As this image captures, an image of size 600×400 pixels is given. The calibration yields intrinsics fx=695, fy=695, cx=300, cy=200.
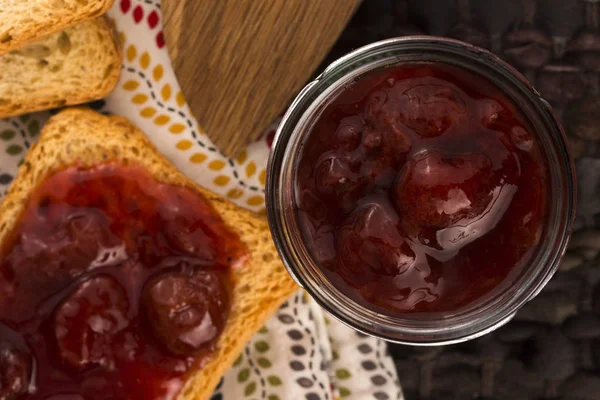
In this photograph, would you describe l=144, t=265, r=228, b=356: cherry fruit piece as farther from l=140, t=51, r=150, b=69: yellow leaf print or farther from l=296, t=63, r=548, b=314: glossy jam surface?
l=140, t=51, r=150, b=69: yellow leaf print

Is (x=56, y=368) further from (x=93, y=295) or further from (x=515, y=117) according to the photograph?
(x=515, y=117)

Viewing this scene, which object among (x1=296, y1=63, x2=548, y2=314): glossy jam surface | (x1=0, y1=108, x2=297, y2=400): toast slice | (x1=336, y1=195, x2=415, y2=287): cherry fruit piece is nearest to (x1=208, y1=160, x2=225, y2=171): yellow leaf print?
(x1=0, y1=108, x2=297, y2=400): toast slice

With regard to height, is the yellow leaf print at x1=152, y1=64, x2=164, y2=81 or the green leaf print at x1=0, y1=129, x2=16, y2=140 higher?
the yellow leaf print at x1=152, y1=64, x2=164, y2=81

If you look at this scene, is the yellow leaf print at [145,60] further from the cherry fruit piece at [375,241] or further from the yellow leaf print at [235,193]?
the cherry fruit piece at [375,241]

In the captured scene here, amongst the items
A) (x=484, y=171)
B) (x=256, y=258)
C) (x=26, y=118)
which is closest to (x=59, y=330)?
(x=256, y=258)

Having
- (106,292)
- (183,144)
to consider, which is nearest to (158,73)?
(183,144)

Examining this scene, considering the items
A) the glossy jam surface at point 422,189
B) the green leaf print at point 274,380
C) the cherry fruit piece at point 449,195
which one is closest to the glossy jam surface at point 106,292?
the green leaf print at point 274,380
